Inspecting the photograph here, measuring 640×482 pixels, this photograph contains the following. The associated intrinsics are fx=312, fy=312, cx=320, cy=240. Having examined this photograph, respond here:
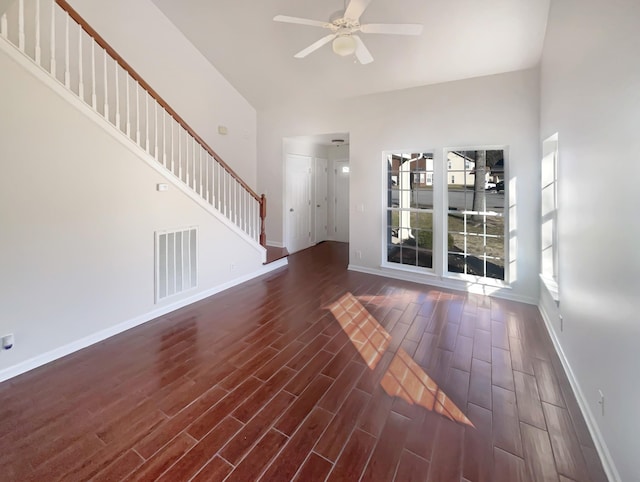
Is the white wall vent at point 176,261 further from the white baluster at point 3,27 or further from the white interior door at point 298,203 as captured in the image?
the white interior door at point 298,203

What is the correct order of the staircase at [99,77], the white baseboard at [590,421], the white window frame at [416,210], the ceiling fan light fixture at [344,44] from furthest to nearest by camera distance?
the white window frame at [416,210] → the staircase at [99,77] → the ceiling fan light fixture at [344,44] → the white baseboard at [590,421]

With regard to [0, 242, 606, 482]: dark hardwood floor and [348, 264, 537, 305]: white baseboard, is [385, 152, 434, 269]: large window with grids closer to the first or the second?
[348, 264, 537, 305]: white baseboard

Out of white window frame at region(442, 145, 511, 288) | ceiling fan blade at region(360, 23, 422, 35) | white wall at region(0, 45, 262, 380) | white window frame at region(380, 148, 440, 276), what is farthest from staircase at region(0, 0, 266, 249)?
white window frame at region(442, 145, 511, 288)

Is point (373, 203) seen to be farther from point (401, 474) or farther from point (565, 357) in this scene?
point (401, 474)

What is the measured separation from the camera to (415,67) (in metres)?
4.37

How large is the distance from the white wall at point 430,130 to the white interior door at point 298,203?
1.15 feet

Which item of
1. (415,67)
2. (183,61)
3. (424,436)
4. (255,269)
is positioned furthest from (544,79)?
(183,61)

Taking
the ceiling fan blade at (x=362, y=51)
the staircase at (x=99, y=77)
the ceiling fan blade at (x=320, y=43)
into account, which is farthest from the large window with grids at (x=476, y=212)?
the staircase at (x=99, y=77)

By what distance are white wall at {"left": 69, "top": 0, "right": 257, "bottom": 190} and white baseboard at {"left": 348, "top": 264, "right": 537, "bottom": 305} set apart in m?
3.40

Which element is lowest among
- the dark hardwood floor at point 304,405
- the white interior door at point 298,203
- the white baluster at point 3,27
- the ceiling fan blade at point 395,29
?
the dark hardwood floor at point 304,405

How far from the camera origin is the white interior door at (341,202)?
8.27m

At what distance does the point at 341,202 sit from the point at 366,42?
4.61 m

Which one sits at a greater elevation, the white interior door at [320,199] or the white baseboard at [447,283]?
the white interior door at [320,199]

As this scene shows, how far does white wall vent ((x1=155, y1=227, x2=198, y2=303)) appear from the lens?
150 inches
